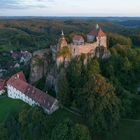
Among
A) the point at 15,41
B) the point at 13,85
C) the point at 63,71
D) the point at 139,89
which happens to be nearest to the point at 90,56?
the point at 63,71

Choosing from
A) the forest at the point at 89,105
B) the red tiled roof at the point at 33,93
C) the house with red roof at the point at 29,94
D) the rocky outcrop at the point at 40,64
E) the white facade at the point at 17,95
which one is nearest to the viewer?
the forest at the point at 89,105

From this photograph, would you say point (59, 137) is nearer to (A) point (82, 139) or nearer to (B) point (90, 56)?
(A) point (82, 139)

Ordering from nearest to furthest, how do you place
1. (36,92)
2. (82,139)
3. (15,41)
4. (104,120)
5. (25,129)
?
(82,139)
(104,120)
(25,129)
(36,92)
(15,41)

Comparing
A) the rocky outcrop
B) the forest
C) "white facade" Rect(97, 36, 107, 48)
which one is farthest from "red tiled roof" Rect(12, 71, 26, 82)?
"white facade" Rect(97, 36, 107, 48)

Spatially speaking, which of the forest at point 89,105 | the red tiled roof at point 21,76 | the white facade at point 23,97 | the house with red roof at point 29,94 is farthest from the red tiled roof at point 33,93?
the forest at point 89,105

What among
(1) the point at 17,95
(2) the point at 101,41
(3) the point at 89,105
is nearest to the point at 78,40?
(2) the point at 101,41

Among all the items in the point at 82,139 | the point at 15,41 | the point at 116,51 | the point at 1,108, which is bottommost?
the point at 15,41

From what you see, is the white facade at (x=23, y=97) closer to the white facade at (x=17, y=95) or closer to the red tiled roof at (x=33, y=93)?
the white facade at (x=17, y=95)
